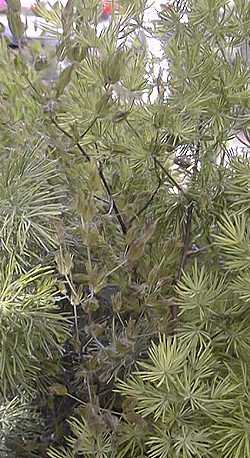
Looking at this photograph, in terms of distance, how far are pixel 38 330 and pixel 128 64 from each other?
0.32m

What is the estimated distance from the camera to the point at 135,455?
0.74 meters

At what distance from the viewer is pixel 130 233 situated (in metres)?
0.70

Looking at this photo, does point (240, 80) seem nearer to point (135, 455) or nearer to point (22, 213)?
point (22, 213)

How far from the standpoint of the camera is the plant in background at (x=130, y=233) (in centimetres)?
67

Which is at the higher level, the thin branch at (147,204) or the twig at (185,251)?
the thin branch at (147,204)

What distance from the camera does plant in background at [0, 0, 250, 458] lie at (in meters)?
0.67

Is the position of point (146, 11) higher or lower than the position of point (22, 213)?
higher

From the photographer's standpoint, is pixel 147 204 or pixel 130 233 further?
pixel 147 204

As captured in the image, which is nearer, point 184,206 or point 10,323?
point 10,323

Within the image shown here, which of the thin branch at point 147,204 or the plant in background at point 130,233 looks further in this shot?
the thin branch at point 147,204

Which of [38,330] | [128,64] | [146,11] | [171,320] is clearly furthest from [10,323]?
[146,11]

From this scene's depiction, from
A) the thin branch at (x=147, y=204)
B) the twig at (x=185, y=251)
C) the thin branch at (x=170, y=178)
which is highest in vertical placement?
the thin branch at (x=170, y=178)

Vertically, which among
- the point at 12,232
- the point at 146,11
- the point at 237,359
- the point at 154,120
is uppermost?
the point at 146,11

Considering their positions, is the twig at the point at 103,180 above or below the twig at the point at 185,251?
above
